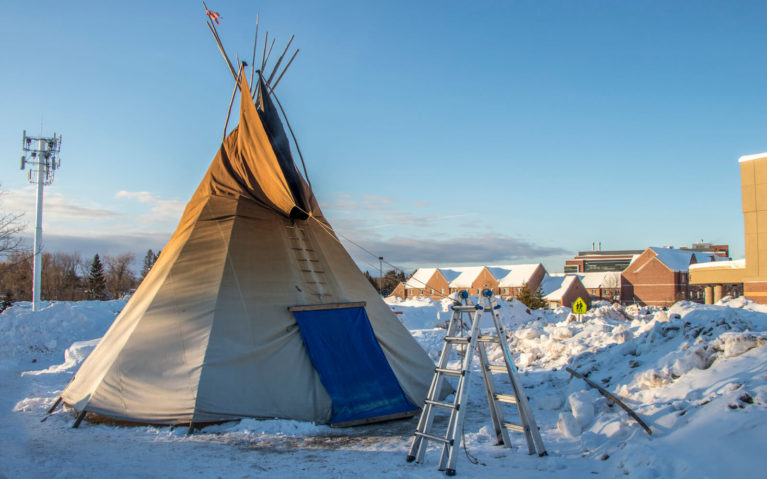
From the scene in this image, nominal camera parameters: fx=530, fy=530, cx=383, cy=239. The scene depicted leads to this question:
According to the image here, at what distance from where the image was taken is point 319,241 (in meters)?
10.0

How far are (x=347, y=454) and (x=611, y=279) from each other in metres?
60.9

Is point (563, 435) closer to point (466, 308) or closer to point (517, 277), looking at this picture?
point (466, 308)

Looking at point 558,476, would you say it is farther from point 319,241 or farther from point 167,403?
point 319,241

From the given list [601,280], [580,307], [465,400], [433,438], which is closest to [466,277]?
[601,280]

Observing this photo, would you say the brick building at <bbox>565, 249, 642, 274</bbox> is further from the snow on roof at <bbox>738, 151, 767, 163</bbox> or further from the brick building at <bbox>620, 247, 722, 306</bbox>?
the snow on roof at <bbox>738, 151, 767, 163</bbox>

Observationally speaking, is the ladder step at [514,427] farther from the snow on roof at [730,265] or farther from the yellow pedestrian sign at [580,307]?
the snow on roof at [730,265]

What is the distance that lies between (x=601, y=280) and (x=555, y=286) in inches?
262

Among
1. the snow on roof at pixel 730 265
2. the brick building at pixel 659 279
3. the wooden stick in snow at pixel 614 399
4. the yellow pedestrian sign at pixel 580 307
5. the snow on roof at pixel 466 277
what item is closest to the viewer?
the wooden stick in snow at pixel 614 399

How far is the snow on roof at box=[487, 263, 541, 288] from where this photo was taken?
61484 millimetres

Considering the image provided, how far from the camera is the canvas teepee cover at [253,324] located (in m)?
7.61

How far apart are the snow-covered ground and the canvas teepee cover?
416 millimetres

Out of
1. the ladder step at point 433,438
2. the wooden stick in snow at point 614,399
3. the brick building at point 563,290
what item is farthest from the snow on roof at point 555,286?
the ladder step at point 433,438

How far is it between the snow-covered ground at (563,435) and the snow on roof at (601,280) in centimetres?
5428

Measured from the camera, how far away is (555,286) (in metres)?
61.0
